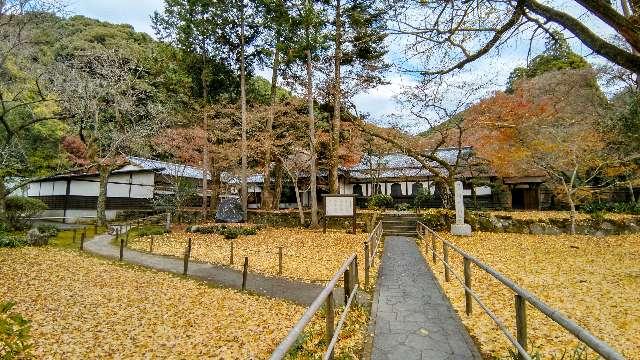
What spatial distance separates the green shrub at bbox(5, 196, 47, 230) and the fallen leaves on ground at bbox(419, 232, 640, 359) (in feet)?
69.8

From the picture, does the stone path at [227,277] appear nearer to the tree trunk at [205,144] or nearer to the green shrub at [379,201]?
the tree trunk at [205,144]

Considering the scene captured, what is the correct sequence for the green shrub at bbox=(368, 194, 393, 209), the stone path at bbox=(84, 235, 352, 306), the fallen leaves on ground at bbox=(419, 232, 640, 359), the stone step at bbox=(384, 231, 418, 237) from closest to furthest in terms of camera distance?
the fallen leaves on ground at bbox=(419, 232, 640, 359)
the stone path at bbox=(84, 235, 352, 306)
the stone step at bbox=(384, 231, 418, 237)
the green shrub at bbox=(368, 194, 393, 209)

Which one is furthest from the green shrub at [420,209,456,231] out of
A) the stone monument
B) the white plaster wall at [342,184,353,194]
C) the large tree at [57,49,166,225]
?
the large tree at [57,49,166,225]

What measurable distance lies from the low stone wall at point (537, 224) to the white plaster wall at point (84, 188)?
24.3m

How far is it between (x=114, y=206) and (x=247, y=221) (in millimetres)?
12888

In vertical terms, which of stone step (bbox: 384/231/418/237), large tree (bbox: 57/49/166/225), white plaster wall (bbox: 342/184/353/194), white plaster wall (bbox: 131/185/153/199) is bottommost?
stone step (bbox: 384/231/418/237)

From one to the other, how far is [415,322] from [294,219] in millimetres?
16743

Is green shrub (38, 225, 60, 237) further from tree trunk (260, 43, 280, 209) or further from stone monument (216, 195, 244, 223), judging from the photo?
tree trunk (260, 43, 280, 209)

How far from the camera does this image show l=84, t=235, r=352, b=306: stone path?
27.8 feet

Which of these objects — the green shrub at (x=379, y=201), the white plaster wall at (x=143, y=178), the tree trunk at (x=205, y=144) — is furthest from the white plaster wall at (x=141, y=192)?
the green shrub at (x=379, y=201)

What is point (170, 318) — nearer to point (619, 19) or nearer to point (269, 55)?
point (619, 19)

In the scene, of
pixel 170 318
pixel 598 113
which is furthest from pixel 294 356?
pixel 598 113

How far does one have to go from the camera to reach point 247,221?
22.5 m

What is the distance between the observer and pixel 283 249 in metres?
14.5
